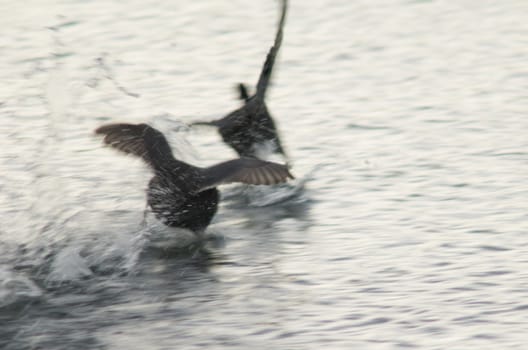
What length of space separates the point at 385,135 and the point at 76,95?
244 cm

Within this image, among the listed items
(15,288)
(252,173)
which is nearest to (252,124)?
(252,173)

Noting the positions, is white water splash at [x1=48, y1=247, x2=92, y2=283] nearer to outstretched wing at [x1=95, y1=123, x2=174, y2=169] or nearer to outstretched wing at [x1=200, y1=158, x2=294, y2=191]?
outstretched wing at [x1=95, y1=123, x2=174, y2=169]

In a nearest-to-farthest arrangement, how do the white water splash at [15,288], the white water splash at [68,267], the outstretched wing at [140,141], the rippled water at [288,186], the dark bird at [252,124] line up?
the rippled water at [288,186] < the white water splash at [15,288] < the white water splash at [68,267] < the outstretched wing at [140,141] < the dark bird at [252,124]

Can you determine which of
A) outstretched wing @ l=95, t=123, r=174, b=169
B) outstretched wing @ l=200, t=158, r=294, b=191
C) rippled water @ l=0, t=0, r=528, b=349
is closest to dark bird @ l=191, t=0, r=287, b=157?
→ rippled water @ l=0, t=0, r=528, b=349

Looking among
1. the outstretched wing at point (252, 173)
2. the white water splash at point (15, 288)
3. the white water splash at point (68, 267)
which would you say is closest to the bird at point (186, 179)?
the outstretched wing at point (252, 173)

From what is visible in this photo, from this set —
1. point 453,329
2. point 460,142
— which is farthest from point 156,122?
point 453,329

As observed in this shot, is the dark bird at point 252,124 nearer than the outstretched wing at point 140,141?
No

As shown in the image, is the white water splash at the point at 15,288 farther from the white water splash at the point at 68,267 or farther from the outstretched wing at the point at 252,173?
the outstretched wing at the point at 252,173

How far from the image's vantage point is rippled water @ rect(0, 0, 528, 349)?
21.0 feet

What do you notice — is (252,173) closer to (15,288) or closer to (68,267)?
(68,267)

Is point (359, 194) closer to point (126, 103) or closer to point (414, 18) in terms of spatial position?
point (126, 103)

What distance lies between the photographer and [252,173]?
6.87m

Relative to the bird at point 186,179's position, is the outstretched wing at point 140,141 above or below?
above

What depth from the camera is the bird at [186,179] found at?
22.6ft
